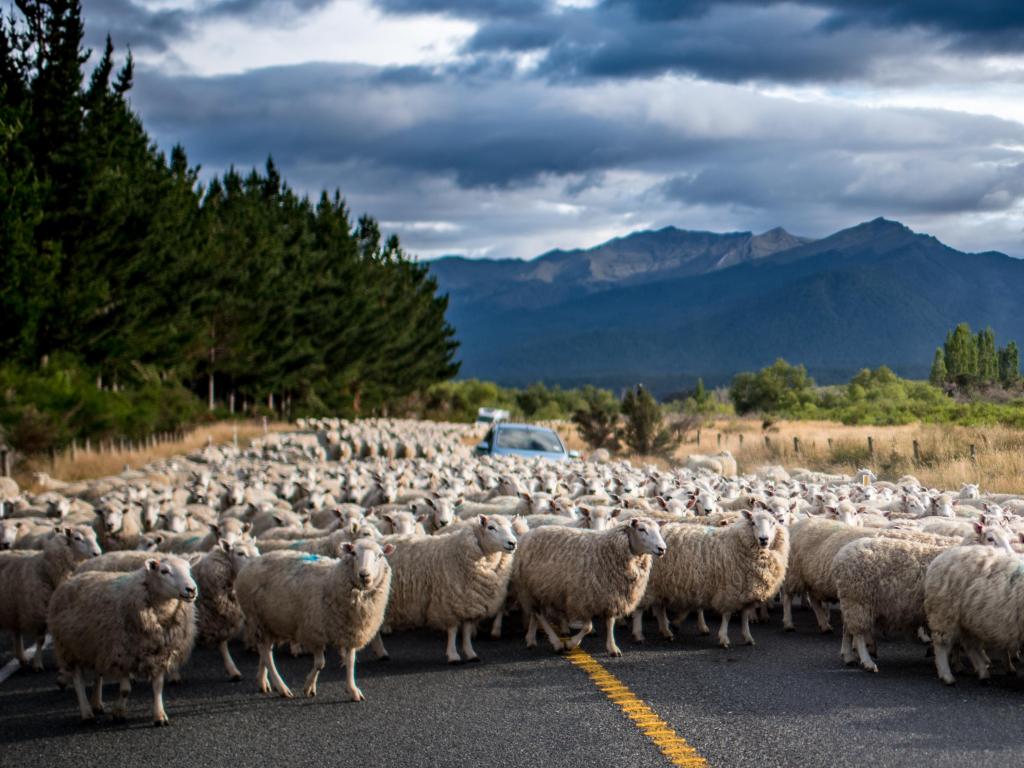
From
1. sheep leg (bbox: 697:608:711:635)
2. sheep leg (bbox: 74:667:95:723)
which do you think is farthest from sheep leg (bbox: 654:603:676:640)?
sheep leg (bbox: 74:667:95:723)

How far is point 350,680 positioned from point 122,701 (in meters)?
1.80

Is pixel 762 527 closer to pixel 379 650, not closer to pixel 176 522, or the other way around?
pixel 379 650

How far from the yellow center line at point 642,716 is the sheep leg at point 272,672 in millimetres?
2613

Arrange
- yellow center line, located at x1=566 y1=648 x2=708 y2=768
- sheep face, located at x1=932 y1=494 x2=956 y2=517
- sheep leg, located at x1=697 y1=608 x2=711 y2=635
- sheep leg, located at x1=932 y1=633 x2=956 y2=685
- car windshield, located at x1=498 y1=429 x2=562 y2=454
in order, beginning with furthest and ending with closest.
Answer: car windshield, located at x1=498 y1=429 x2=562 y2=454 → sheep face, located at x1=932 y1=494 x2=956 y2=517 → sheep leg, located at x1=697 y1=608 x2=711 y2=635 → sheep leg, located at x1=932 y1=633 x2=956 y2=685 → yellow center line, located at x1=566 y1=648 x2=708 y2=768

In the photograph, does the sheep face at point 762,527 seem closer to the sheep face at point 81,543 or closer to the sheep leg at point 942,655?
the sheep leg at point 942,655

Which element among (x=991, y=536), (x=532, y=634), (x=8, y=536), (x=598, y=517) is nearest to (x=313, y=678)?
(x=532, y=634)

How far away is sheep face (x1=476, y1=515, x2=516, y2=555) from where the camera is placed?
1098 centimetres

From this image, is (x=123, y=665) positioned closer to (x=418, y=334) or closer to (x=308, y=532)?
(x=308, y=532)

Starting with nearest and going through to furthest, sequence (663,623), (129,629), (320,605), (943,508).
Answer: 1. (129,629)
2. (320,605)
3. (663,623)
4. (943,508)

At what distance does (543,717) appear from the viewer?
28.8 feet

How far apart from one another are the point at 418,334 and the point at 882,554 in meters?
84.1

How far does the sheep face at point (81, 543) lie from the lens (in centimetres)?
1150

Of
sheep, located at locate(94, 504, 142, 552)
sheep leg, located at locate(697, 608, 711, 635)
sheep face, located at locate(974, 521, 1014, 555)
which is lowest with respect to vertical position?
sheep leg, located at locate(697, 608, 711, 635)

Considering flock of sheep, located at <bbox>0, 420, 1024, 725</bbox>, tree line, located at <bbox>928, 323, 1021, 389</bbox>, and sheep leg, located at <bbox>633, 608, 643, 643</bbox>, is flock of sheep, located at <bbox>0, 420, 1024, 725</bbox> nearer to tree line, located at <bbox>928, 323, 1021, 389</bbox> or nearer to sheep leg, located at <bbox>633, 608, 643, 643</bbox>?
sheep leg, located at <bbox>633, 608, 643, 643</bbox>
